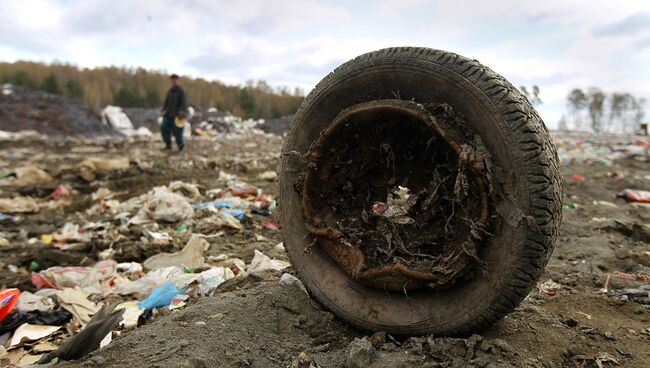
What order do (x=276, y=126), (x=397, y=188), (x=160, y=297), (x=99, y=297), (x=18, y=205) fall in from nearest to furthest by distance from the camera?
(x=397, y=188) < (x=160, y=297) < (x=99, y=297) < (x=18, y=205) < (x=276, y=126)

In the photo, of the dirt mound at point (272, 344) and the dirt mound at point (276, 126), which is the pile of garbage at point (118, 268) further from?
the dirt mound at point (276, 126)

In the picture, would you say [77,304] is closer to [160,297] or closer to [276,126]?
[160,297]

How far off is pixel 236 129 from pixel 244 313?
58.9ft

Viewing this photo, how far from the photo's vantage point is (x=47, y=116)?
56.0 ft

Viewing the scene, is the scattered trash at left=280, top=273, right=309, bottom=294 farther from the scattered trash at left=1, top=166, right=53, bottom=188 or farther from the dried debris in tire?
the scattered trash at left=1, top=166, right=53, bottom=188

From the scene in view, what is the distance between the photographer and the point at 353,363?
1.62 m

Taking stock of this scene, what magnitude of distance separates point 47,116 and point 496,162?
61.6 feet

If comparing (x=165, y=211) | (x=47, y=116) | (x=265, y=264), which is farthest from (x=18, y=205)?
(x=47, y=116)

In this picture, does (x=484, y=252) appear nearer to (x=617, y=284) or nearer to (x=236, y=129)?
(x=617, y=284)

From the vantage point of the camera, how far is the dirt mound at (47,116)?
15953 millimetres

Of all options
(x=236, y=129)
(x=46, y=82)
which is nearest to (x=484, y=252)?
(x=236, y=129)

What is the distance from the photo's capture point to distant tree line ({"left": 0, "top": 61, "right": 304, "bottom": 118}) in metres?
22.1

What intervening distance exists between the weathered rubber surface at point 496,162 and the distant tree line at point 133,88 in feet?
64.0

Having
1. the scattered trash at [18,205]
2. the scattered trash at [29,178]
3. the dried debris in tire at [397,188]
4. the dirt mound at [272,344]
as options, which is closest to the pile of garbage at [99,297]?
the dirt mound at [272,344]
